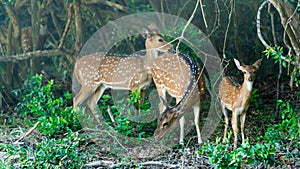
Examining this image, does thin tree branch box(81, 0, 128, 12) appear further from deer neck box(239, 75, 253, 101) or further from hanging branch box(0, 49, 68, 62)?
deer neck box(239, 75, 253, 101)

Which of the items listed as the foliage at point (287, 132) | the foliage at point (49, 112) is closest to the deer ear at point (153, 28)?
the foliage at point (49, 112)

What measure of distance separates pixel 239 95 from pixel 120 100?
6.75 ft

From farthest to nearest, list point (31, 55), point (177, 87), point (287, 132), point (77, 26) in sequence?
point (77, 26) < point (31, 55) < point (177, 87) < point (287, 132)

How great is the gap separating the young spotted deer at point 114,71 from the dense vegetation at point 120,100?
25cm

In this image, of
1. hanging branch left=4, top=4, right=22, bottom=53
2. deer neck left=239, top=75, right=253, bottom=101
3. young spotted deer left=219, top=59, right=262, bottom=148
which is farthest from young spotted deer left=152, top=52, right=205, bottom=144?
hanging branch left=4, top=4, right=22, bottom=53

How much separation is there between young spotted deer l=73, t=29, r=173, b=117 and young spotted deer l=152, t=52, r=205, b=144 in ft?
0.83

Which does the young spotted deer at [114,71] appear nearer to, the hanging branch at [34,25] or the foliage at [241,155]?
the hanging branch at [34,25]

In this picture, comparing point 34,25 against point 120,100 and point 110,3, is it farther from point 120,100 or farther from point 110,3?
point 120,100

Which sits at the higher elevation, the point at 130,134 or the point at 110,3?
the point at 110,3

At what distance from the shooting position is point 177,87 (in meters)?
7.24

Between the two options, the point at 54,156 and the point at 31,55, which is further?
the point at 31,55

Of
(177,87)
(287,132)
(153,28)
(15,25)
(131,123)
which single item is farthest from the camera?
(15,25)

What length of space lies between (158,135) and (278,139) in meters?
1.35

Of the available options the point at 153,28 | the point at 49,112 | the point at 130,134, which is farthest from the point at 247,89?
the point at 49,112
